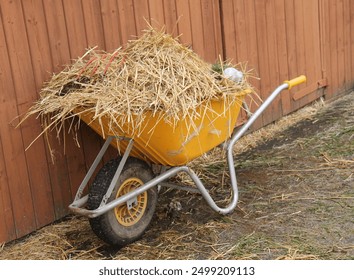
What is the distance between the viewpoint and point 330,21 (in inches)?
254

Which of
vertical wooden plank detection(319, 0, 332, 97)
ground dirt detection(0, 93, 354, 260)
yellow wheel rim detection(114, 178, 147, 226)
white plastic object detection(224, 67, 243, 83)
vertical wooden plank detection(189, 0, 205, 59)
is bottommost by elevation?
ground dirt detection(0, 93, 354, 260)

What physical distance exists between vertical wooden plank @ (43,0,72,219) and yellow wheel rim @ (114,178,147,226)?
0.54m

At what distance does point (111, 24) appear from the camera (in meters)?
4.06

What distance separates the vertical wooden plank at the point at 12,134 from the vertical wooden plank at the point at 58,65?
192 mm

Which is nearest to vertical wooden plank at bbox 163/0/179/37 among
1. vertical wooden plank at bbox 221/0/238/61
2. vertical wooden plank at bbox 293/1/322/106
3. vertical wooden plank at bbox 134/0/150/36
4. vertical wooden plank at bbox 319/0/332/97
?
vertical wooden plank at bbox 134/0/150/36

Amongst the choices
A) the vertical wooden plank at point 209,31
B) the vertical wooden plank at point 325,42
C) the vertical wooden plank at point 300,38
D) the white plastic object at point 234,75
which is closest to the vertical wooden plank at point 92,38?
the white plastic object at point 234,75

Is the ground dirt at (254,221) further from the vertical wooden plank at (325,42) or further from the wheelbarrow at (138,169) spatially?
the vertical wooden plank at (325,42)

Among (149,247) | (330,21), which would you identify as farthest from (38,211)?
(330,21)

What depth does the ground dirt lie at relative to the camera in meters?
3.44

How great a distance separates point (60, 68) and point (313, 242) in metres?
1.80

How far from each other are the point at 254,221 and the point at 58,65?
4.96ft

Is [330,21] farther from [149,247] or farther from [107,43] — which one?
[149,247]

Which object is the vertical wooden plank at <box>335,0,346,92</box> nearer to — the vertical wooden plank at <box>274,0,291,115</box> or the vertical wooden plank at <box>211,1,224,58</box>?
the vertical wooden plank at <box>274,0,291,115</box>

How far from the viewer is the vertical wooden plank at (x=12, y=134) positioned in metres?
3.50
